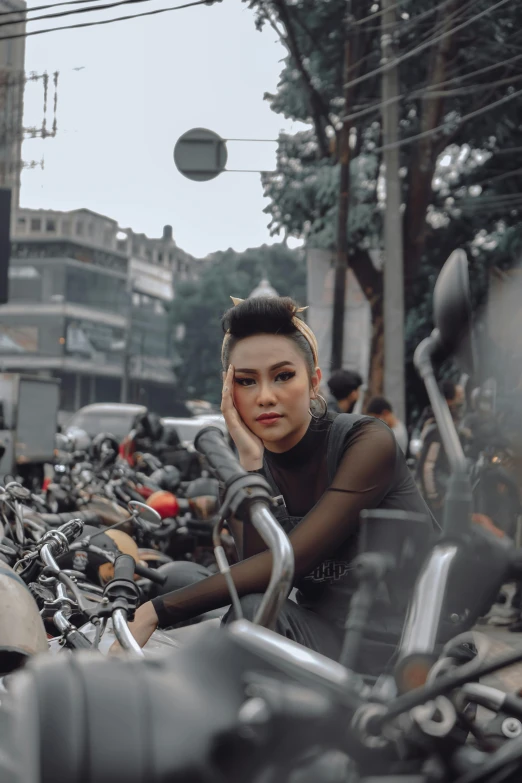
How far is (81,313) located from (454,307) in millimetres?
65540

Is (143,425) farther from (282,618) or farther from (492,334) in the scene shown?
(282,618)

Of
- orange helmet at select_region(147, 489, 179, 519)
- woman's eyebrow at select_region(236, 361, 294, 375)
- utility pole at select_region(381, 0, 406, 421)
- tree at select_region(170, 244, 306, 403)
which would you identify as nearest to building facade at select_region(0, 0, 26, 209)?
tree at select_region(170, 244, 306, 403)

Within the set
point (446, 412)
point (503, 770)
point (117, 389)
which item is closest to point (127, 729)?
point (503, 770)

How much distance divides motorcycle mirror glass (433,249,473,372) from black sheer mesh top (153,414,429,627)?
2.54 ft

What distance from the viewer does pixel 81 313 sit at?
65875 millimetres

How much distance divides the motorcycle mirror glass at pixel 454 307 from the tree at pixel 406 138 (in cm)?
1424

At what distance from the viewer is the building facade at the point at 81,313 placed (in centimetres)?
6388

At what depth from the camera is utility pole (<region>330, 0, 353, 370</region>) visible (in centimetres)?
1520

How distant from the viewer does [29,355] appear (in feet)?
207

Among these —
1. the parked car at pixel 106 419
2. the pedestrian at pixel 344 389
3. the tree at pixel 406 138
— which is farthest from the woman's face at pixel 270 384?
the parked car at pixel 106 419

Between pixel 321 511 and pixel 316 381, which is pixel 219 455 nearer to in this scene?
pixel 321 511

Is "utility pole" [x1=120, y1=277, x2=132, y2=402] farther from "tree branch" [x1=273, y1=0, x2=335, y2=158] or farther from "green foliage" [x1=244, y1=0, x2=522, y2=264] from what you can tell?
"tree branch" [x1=273, y1=0, x2=335, y2=158]

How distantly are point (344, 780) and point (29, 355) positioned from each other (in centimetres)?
6355

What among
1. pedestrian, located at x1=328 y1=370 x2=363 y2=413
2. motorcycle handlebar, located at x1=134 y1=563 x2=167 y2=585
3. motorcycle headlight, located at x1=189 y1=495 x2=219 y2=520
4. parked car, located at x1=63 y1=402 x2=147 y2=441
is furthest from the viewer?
parked car, located at x1=63 y1=402 x2=147 y2=441
